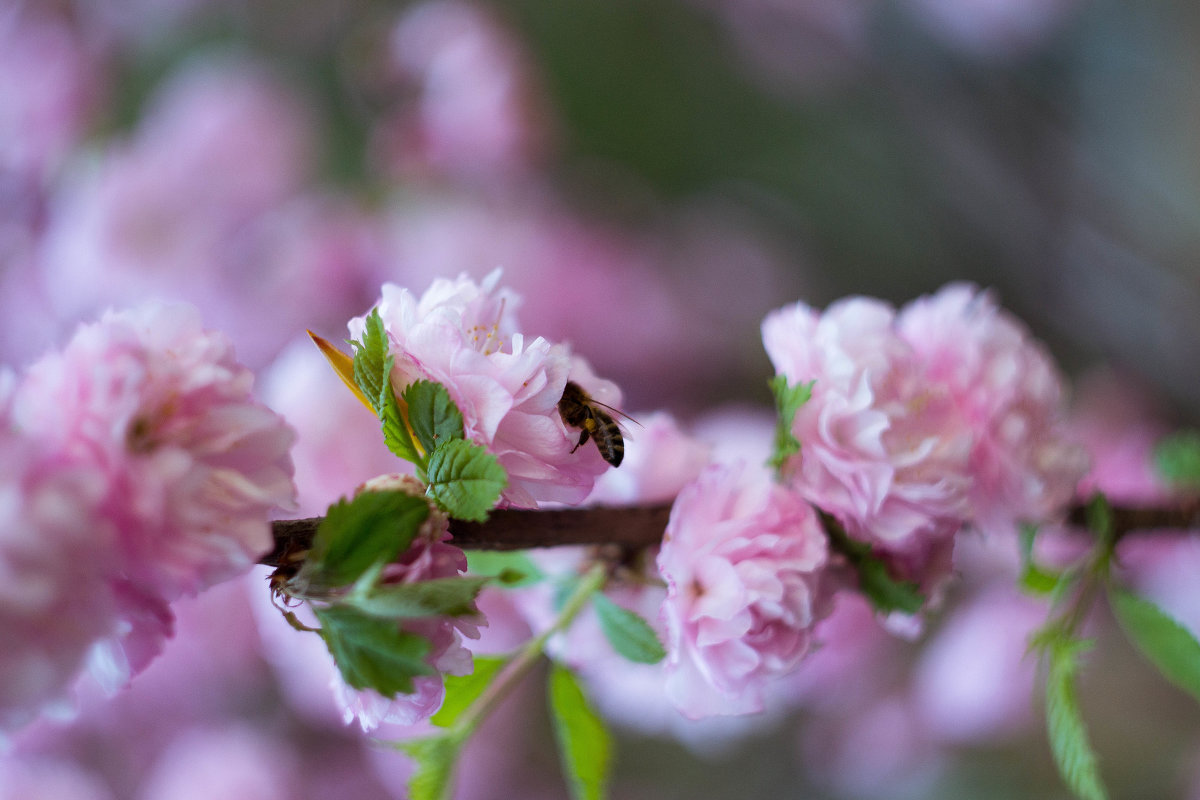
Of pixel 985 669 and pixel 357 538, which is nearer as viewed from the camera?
pixel 357 538

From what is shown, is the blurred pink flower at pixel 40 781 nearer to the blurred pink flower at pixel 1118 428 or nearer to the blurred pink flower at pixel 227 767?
the blurred pink flower at pixel 227 767

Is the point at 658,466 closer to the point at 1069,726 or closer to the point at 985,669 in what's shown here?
the point at 1069,726

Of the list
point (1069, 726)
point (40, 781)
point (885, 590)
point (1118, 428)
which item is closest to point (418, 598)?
point (885, 590)

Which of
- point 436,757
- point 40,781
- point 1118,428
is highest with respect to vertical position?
point 436,757

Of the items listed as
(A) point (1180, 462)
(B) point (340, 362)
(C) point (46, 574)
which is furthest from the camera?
(A) point (1180, 462)

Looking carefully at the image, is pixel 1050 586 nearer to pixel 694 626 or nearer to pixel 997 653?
pixel 694 626
